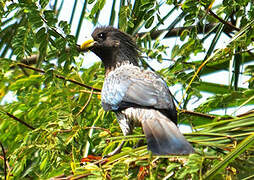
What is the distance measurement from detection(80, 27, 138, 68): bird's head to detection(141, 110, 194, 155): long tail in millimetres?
1438

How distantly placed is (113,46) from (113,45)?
0.04ft

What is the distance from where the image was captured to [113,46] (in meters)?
5.29

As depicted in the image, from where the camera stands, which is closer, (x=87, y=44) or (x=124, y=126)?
(x=124, y=126)

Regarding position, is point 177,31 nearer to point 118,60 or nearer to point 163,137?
point 118,60

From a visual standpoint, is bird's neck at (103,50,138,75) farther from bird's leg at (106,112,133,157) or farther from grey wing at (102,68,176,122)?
bird's leg at (106,112,133,157)

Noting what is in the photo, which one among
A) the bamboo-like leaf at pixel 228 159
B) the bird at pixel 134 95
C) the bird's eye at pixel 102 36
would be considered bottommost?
the bamboo-like leaf at pixel 228 159

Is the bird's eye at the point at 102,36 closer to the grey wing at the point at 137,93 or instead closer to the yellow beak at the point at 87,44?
the yellow beak at the point at 87,44

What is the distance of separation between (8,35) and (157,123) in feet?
7.28

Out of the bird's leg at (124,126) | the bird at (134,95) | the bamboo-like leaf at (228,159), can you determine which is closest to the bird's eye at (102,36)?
the bird at (134,95)

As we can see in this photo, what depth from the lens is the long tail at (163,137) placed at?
10.1 feet

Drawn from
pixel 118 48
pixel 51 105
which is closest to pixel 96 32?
pixel 118 48

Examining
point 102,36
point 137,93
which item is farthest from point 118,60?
point 137,93

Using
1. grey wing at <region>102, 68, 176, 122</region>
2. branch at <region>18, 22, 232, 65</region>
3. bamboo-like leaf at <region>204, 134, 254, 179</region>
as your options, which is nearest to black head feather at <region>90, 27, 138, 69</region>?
branch at <region>18, 22, 232, 65</region>

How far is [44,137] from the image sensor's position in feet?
12.6
